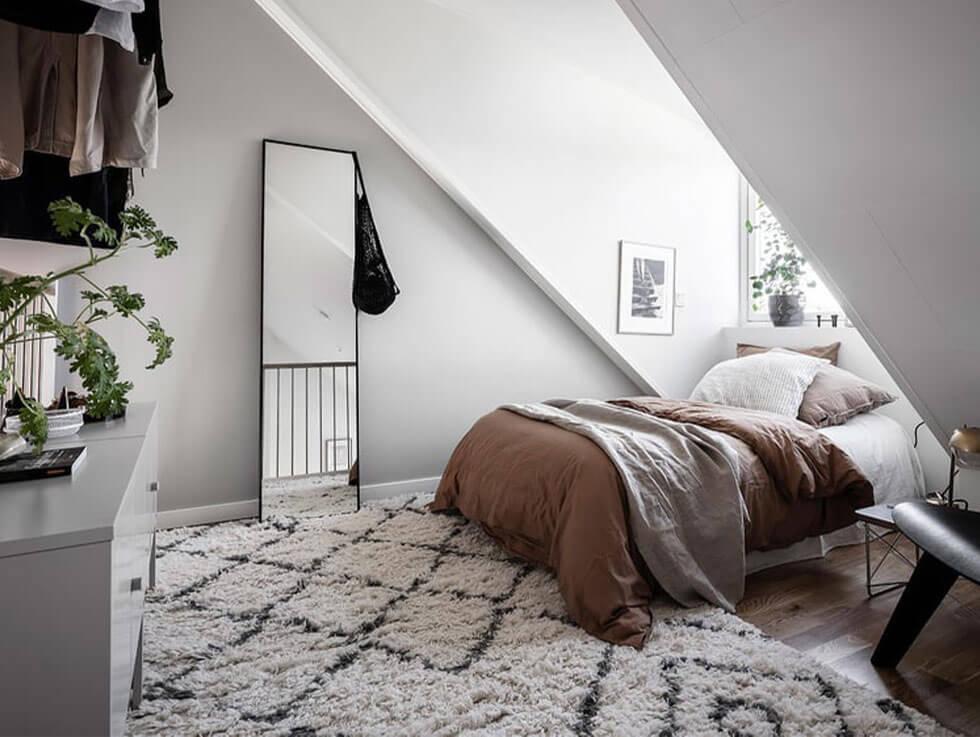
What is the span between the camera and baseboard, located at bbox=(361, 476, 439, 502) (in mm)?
3293

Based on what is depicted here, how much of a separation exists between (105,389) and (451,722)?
3.70 ft

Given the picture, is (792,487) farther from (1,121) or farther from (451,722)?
(1,121)

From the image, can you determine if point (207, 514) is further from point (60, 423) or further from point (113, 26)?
point (113, 26)

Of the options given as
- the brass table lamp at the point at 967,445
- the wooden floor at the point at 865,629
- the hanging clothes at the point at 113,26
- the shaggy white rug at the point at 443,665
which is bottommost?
the wooden floor at the point at 865,629

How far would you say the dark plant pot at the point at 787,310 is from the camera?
13.1 feet

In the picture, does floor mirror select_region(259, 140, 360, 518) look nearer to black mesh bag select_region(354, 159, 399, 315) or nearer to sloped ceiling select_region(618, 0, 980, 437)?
black mesh bag select_region(354, 159, 399, 315)

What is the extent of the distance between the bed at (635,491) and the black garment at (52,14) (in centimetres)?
177

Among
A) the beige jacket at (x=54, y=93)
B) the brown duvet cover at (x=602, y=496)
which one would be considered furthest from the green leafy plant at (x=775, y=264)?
the beige jacket at (x=54, y=93)

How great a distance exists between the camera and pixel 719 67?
1712 mm

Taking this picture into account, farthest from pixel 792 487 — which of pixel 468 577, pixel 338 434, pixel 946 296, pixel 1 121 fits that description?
pixel 1 121

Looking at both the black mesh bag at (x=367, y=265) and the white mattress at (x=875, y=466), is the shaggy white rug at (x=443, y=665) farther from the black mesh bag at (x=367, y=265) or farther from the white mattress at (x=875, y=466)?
the black mesh bag at (x=367, y=265)

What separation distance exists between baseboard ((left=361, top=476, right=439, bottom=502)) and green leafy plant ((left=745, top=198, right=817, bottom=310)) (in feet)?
9.31

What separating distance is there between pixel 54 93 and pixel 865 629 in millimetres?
2906

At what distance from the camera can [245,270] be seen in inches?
117
